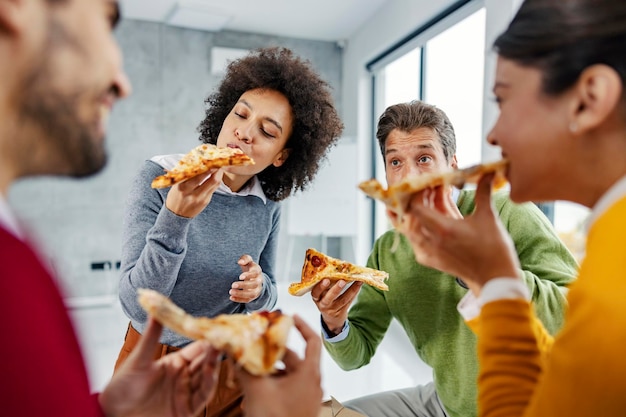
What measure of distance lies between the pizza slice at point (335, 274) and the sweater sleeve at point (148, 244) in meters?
0.42

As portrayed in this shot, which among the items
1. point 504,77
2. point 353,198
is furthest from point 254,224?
point 353,198

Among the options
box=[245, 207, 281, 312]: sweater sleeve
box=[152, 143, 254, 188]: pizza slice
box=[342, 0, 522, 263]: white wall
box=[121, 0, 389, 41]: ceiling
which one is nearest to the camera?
box=[152, 143, 254, 188]: pizza slice

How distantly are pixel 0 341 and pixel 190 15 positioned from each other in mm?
4909

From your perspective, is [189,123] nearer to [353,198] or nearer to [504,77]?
[353,198]

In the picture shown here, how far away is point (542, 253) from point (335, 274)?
0.64 metres

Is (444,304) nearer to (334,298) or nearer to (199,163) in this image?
(334,298)

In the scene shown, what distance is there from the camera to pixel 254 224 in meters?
1.60

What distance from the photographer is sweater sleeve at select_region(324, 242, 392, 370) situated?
1513 mm

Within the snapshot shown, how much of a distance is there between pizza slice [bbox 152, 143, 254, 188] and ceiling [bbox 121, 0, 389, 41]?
3.75 m

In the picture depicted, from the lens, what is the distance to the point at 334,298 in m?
1.36

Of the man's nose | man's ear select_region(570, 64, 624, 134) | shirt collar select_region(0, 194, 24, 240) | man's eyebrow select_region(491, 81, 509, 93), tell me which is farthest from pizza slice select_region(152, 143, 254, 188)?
man's ear select_region(570, 64, 624, 134)

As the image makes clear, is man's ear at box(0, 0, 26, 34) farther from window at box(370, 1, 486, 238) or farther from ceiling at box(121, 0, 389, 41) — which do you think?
ceiling at box(121, 0, 389, 41)

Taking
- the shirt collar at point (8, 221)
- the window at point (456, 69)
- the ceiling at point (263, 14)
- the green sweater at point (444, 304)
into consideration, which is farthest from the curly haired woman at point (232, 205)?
the ceiling at point (263, 14)

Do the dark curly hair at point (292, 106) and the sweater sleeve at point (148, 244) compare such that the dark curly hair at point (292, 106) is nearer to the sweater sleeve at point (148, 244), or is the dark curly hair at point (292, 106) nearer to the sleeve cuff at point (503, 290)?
the sweater sleeve at point (148, 244)
